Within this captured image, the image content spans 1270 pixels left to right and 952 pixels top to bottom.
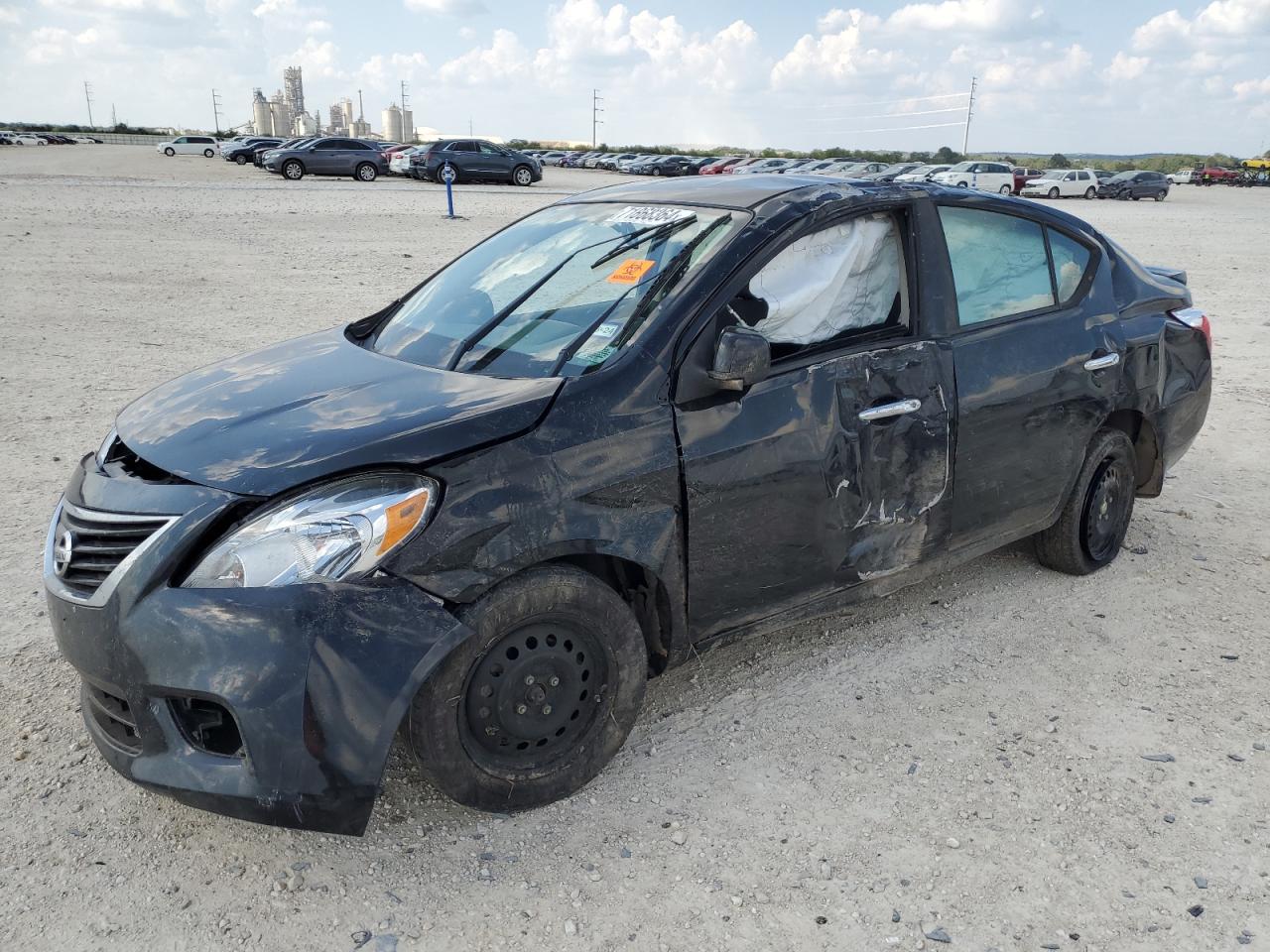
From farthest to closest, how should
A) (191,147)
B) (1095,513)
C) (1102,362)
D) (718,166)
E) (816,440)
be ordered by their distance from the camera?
(191,147)
(718,166)
(1095,513)
(1102,362)
(816,440)

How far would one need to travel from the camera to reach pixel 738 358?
298 cm

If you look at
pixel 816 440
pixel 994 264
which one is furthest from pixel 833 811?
pixel 994 264

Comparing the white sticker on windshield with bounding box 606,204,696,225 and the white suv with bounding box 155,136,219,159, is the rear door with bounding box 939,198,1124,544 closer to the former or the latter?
the white sticker on windshield with bounding box 606,204,696,225

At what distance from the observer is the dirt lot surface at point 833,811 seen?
258cm

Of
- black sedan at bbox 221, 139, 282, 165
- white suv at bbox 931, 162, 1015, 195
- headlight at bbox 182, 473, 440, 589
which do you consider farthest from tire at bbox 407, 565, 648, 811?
A: black sedan at bbox 221, 139, 282, 165

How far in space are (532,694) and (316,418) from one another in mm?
978

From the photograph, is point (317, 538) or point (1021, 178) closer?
point (317, 538)

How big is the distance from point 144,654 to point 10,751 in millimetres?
1127

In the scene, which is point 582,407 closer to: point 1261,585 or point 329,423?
point 329,423

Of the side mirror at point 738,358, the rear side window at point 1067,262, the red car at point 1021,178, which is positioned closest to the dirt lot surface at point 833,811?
the side mirror at point 738,358

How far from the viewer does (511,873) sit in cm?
275

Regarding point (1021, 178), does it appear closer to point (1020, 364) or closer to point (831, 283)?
point (1020, 364)

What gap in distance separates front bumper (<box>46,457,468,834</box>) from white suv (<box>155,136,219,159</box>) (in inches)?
2694

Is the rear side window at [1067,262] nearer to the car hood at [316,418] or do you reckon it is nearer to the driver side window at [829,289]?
the driver side window at [829,289]
